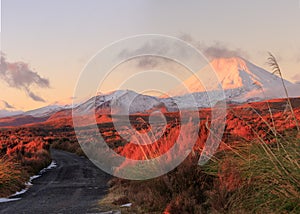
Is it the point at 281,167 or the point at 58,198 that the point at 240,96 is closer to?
the point at 281,167

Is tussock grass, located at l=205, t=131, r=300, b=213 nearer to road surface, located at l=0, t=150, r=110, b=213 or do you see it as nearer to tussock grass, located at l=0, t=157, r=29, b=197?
road surface, located at l=0, t=150, r=110, b=213

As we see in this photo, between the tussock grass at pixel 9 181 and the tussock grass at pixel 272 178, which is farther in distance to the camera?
the tussock grass at pixel 9 181

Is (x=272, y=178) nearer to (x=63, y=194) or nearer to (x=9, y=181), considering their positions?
(x=63, y=194)

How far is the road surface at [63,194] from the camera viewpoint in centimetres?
1160

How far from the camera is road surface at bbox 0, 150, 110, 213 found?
11.6 metres

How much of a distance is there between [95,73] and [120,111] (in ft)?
6.49

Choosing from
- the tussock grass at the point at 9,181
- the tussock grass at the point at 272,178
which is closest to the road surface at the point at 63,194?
the tussock grass at the point at 9,181

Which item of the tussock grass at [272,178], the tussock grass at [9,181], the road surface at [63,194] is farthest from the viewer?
the tussock grass at [9,181]

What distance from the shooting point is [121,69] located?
44.5 ft

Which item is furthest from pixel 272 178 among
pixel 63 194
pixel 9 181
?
pixel 9 181

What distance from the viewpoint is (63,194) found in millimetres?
14844

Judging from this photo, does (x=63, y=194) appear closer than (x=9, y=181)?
Yes

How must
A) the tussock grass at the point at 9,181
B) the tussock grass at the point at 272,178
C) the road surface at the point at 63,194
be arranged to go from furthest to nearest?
1. the tussock grass at the point at 9,181
2. the road surface at the point at 63,194
3. the tussock grass at the point at 272,178

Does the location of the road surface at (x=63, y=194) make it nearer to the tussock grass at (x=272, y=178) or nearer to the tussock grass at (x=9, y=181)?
the tussock grass at (x=9, y=181)
